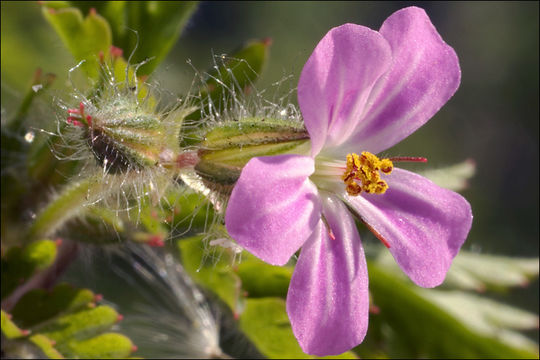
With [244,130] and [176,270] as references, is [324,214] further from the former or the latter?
[176,270]

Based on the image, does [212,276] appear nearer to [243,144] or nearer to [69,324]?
[69,324]

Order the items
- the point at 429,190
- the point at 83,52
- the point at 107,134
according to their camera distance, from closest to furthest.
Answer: the point at 107,134, the point at 429,190, the point at 83,52

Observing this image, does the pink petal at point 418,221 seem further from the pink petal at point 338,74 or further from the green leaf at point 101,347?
the green leaf at point 101,347

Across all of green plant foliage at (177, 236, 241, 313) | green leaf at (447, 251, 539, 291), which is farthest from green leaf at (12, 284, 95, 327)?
green leaf at (447, 251, 539, 291)

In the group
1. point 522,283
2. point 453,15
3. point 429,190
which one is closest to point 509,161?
point 453,15

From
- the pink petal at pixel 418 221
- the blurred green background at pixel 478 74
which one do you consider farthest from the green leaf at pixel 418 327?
the blurred green background at pixel 478 74

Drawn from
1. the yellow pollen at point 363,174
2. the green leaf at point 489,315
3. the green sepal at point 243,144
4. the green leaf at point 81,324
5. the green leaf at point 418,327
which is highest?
the green sepal at point 243,144
